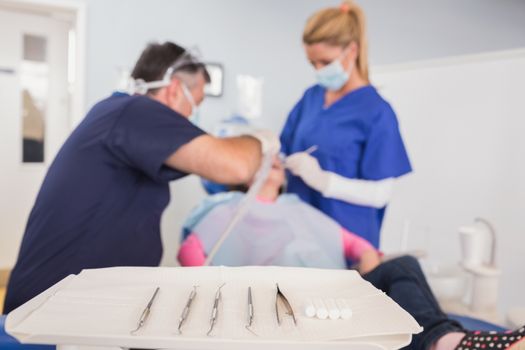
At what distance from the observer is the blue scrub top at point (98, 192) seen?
93 cm

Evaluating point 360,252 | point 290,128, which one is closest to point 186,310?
point 360,252

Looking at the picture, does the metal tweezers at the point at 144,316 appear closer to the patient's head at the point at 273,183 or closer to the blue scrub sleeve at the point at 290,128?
the patient's head at the point at 273,183

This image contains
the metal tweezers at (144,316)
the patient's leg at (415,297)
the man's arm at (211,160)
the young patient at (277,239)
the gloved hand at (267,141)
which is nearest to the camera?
the metal tweezers at (144,316)

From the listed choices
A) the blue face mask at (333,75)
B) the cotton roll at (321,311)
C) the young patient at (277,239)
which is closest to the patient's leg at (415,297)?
the young patient at (277,239)

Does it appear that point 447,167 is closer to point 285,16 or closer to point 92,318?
point 285,16

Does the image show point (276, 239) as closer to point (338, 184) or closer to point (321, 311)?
point (338, 184)

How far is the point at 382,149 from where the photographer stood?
5.33 ft

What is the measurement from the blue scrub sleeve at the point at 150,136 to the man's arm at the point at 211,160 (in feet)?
0.05

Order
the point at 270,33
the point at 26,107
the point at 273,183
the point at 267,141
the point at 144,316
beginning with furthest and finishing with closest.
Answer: the point at 26,107, the point at 270,33, the point at 273,183, the point at 267,141, the point at 144,316

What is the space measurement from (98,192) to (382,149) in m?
0.99

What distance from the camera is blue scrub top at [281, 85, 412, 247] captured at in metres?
1.64

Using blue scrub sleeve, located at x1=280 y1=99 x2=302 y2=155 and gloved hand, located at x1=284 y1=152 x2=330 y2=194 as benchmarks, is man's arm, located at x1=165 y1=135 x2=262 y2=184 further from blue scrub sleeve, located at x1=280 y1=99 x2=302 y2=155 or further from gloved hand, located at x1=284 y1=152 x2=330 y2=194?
blue scrub sleeve, located at x1=280 y1=99 x2=302 y2=155

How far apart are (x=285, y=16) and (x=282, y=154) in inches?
46.0

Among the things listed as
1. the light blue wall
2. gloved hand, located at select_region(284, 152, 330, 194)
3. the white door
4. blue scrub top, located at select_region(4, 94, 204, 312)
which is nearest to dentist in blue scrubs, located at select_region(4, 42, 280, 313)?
blue scrub top, located at select_region(4, 94, 204, 312)
